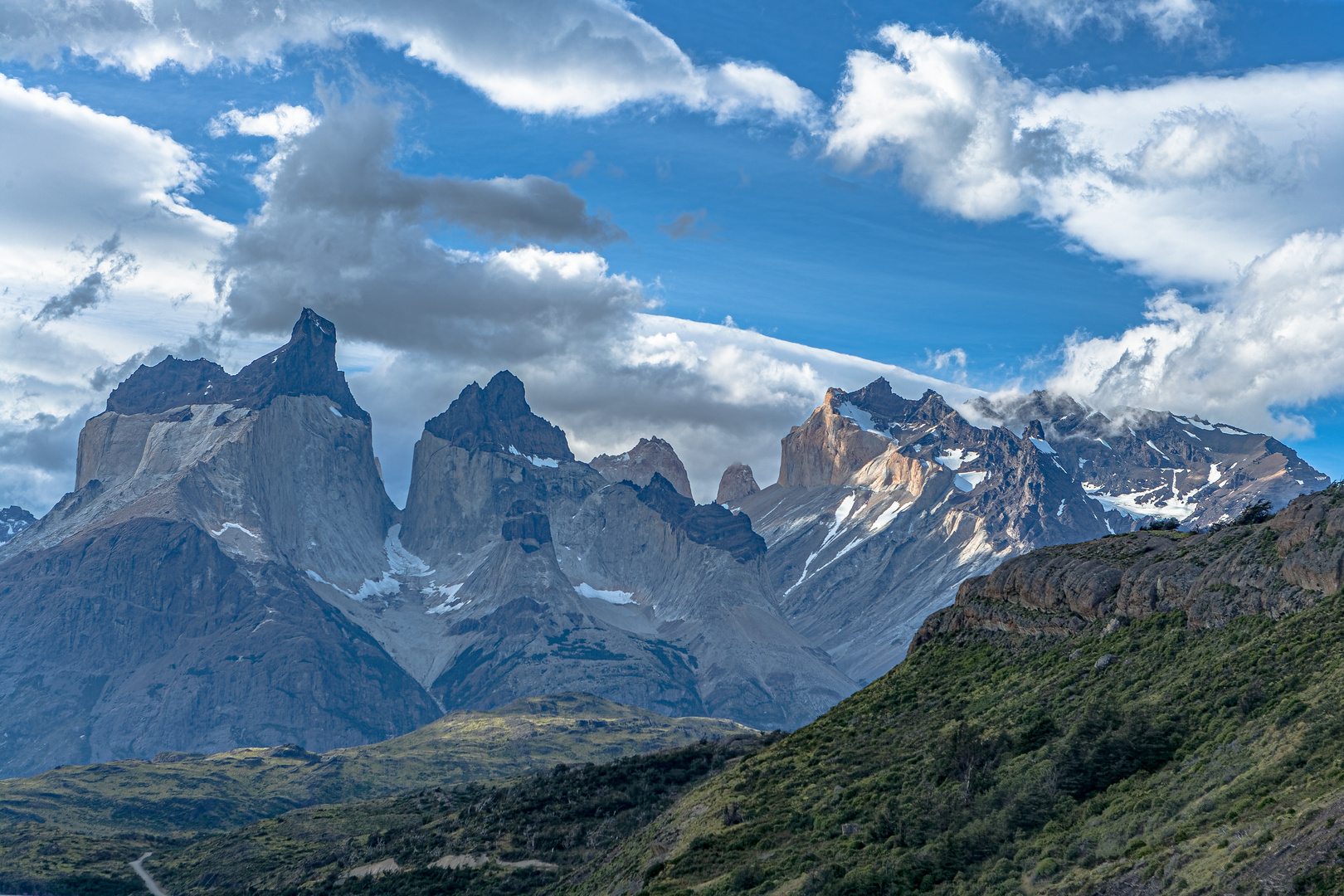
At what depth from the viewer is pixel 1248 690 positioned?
72125 mm

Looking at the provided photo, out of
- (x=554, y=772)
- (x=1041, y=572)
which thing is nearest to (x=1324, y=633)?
(x=1041, y=572)

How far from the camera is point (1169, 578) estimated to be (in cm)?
9788

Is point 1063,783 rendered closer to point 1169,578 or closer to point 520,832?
point 1169,578

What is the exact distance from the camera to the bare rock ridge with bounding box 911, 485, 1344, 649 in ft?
278

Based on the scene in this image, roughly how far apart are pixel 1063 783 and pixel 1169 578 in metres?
30.6

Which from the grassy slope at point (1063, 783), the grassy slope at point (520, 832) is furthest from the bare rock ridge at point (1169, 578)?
the grassy slope at point (520, 832)

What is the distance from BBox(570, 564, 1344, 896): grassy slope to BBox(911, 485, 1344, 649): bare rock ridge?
6.82 ft

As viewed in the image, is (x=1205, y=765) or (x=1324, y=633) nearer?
(x=1205, y=765)

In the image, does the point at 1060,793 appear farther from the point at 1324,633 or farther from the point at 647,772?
the point at 647,772

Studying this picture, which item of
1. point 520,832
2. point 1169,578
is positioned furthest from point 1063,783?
point 520,832

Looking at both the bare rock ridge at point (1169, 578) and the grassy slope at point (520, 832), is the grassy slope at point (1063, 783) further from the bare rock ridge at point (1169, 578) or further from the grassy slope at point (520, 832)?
the grassy slope at point (520, 832)

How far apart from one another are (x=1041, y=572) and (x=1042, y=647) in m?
10.7

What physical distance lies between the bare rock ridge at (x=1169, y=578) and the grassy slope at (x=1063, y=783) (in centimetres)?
208

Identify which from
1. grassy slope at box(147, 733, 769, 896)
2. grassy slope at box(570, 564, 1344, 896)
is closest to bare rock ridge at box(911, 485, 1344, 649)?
grassy slope at box(570, 564, 1344, 896)
